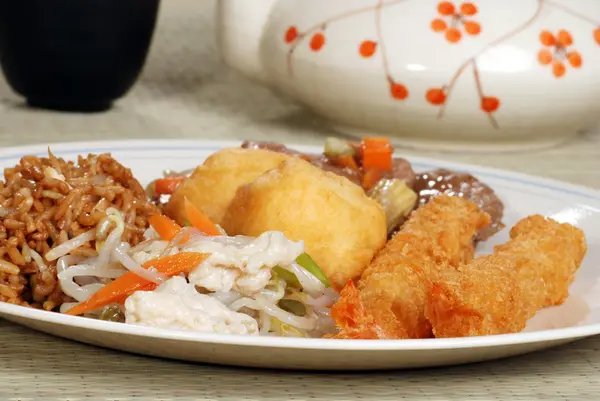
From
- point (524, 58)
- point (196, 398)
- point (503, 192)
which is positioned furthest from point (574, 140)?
point (196, 398)

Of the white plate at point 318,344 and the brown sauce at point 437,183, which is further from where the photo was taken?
the brown sauce at point 437,183

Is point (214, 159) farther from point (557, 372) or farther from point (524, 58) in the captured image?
point (524, 58)

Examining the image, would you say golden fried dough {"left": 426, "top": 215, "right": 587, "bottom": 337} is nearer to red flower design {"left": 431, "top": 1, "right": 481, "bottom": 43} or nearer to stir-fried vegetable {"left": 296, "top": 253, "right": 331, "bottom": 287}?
stir-fried vegetable {"left": 296, "top": 253, "right": 331, "bottom": 287}

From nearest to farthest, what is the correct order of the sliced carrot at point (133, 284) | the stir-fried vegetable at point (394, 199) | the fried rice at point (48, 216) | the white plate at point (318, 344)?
the white plate at point (318, 344) → the sliced carrot at point (133, 284) → the fried rice at point (48, 216) → the stir-fried vegetable at point (394, 199)

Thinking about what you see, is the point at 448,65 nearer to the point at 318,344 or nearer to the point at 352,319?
the point at 352,319

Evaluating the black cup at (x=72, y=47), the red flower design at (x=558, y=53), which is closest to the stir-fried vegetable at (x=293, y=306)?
the red flower design at (x=558, y=53)

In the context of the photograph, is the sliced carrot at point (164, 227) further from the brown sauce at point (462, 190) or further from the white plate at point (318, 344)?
the brown sauce at point (462, 190)

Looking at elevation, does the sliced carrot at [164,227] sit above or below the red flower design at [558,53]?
above

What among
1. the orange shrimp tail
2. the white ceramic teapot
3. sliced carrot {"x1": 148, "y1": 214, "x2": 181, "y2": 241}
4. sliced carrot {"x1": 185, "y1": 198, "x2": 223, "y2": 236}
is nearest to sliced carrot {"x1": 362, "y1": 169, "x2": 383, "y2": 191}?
sliced carrot {"x1": 185, "y1": 198, "x2": 223, "y2": 236}
